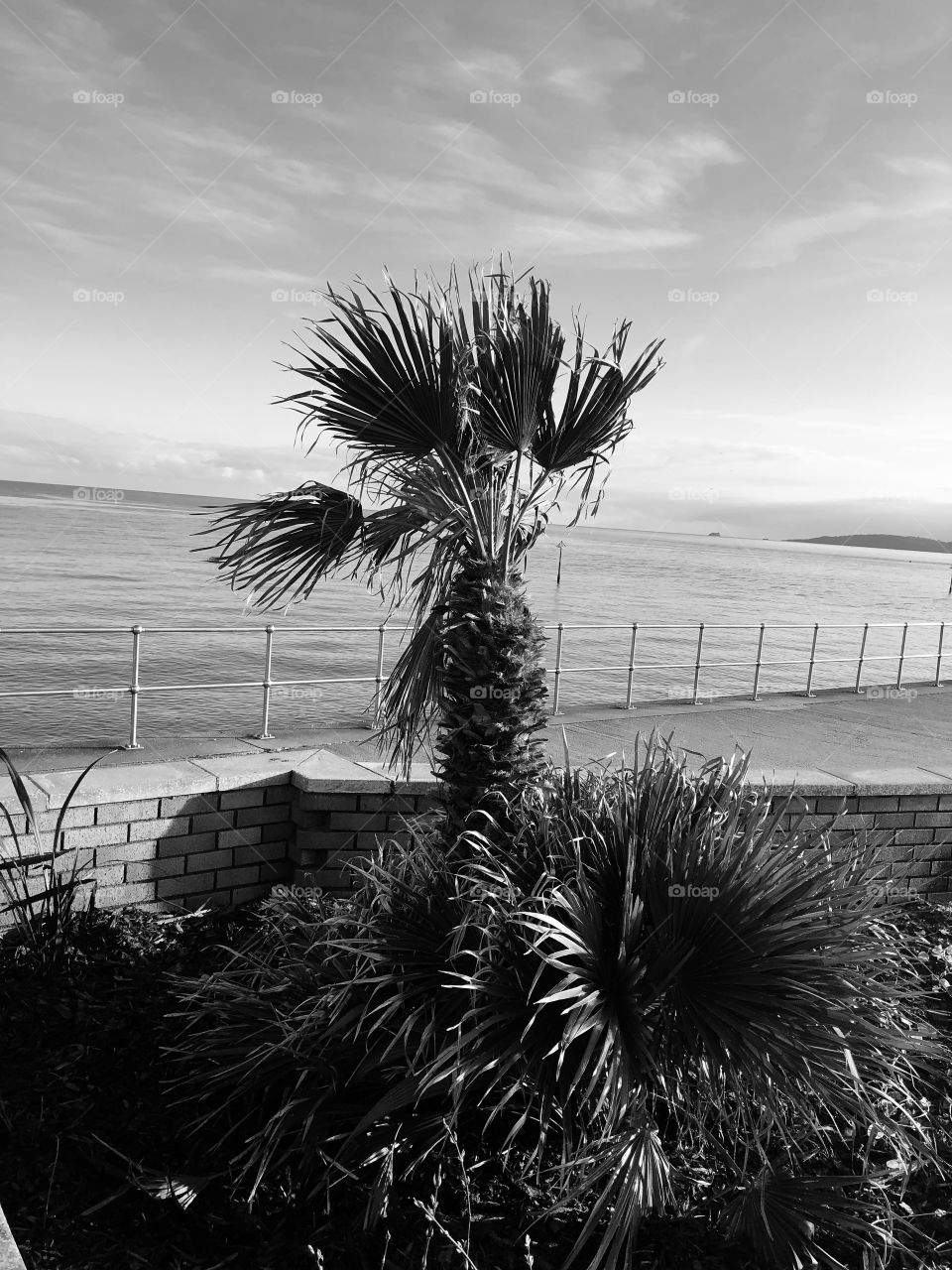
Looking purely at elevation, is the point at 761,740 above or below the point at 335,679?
above

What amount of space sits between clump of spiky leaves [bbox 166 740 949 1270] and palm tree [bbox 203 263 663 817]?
21.8 inches

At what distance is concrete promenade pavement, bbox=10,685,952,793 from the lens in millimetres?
5991

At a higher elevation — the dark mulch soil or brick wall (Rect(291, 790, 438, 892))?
brick wall (Rect(291, 790, 438, 892))

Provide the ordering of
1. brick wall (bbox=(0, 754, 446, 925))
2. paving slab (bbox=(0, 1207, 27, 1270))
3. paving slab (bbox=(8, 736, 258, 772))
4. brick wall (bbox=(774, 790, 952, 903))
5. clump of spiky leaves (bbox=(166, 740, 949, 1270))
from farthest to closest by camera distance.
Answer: paving slab (bbox=(8, 736, 258, 772)) < brick wall (bbox=(774, 790, 952, 903)) < brick wall (bbox=(0, 754, 446, 925)) < clump of spiky leaves (bbox=(166, 740, 949, 1270)) < paving slab (bbox=(0, 1207, 27, 1270))

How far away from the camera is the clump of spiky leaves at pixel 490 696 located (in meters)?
3.44

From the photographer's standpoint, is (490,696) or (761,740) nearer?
(490,696)

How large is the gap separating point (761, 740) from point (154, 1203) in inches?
266

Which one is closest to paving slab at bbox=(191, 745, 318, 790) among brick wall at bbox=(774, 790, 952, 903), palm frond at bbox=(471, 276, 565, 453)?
palm frond at bbox=(471, 276, 565, 453)

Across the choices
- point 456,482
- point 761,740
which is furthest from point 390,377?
point 761,740

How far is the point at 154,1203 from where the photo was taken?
98.7 inches

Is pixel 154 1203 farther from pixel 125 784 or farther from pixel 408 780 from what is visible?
pixel 408 780

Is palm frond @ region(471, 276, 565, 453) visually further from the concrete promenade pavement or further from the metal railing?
the concrete promenade pavement

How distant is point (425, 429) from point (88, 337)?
2645 cm

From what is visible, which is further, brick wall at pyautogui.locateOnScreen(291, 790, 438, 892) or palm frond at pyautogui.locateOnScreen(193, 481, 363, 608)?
brick wall at pyautogui.locateOnScreen(291, 790, 438, 892)
